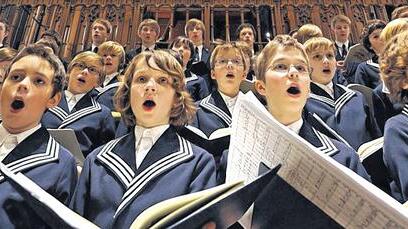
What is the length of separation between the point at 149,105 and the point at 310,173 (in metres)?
0.58

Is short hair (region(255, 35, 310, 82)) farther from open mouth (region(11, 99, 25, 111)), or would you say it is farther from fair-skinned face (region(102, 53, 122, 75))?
fair-skinned face (region(102, 53, 122, 75))

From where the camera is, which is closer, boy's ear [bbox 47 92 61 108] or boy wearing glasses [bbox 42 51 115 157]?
boy's ear [bbox 47 92 61 108]

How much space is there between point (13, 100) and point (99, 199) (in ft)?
1.07

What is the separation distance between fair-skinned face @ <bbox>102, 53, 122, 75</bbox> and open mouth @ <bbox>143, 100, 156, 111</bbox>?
3.72ft

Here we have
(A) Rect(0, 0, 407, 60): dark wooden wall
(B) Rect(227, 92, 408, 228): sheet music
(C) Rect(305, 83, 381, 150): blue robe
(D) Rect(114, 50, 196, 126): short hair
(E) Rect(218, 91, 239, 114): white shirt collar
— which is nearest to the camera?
(B) Rect(227, 92, 408, 228): sheet music

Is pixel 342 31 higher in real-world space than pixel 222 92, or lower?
higher

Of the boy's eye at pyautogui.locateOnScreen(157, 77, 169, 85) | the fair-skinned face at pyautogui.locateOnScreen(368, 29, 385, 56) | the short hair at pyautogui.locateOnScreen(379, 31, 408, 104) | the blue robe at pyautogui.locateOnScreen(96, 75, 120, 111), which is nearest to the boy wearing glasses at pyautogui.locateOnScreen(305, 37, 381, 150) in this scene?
the short hair at pyautogui.locateOnScreen(379, 31, 408, 104)

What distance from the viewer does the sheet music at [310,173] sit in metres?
0.48

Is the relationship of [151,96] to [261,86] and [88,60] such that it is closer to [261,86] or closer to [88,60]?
[261,86]

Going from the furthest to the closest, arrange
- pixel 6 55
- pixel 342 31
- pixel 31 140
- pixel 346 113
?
pixel 342 31
pixel 6 55
pixel 346 113
pixel 31 140

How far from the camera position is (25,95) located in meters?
1.04

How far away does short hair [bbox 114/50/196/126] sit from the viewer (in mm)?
1128

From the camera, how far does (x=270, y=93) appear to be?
3.57ft

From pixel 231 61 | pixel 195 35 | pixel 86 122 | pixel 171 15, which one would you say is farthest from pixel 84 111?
pixel 171 15
